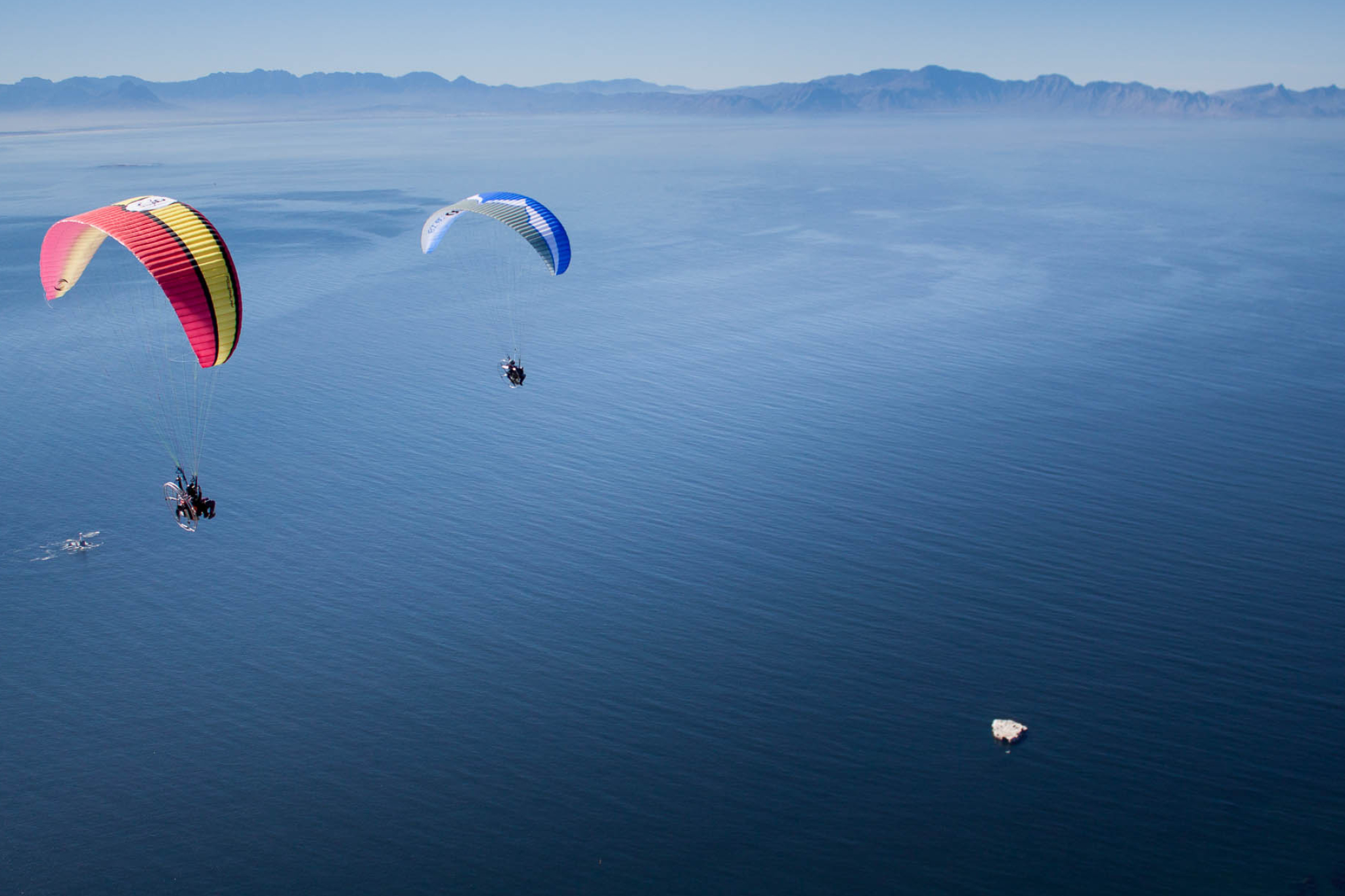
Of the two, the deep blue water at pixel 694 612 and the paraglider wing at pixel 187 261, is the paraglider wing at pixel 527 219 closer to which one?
the deep blue water at pixel 694 612

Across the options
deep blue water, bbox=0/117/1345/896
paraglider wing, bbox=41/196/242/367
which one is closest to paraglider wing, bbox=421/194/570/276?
deep blue water, bbox=0/117/1345/896

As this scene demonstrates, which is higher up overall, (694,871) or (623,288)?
(623,288)

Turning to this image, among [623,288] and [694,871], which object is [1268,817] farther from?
[623,288]

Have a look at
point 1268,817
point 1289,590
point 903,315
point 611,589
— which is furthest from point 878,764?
point 903,315

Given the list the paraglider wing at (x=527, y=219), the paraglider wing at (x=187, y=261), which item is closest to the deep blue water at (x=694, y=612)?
the paraglider wing at (x=527, y=219)

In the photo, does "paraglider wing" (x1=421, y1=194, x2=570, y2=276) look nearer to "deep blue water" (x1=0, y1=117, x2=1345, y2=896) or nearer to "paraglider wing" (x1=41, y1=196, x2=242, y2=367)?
"deep blue water" (x1=0, y1=117, x2=1345, y2=896)

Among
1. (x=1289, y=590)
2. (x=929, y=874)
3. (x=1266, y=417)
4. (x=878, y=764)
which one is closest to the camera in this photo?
(x=929, y=874)

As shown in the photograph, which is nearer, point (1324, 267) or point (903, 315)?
point (903, 315)
